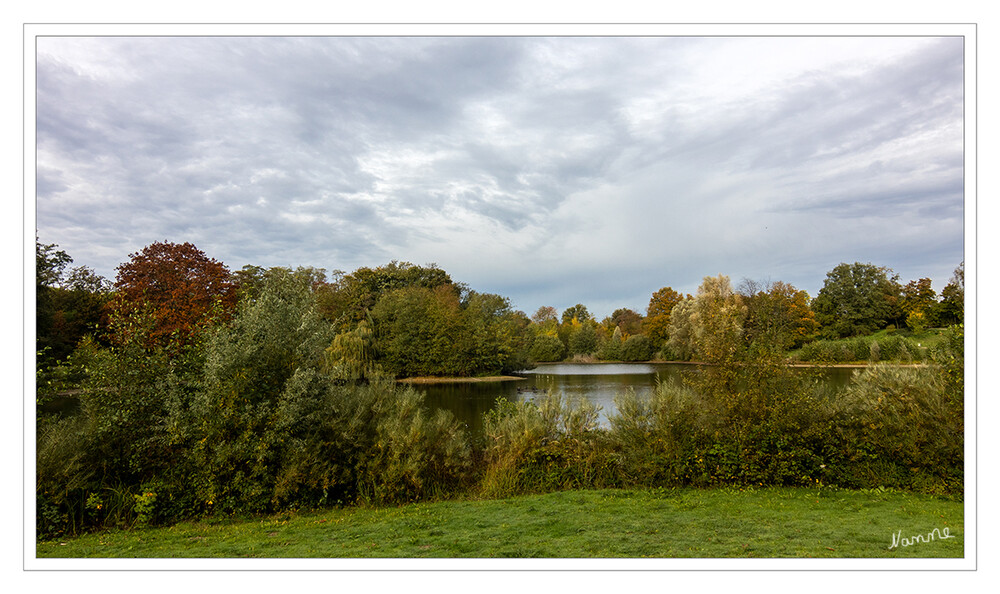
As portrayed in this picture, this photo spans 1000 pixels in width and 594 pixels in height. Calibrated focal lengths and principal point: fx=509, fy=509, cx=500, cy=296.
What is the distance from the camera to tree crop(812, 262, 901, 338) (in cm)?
2481

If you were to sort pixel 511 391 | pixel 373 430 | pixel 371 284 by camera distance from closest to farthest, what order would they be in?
pixel 373 430 → pixel 511 391 → pixel 371 284

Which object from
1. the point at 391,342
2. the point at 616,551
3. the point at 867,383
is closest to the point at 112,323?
the point at 616,551

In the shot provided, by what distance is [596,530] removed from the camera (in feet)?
19.0

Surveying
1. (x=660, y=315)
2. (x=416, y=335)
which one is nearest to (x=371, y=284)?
(x=416, y=335)

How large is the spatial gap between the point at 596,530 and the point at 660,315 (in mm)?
43099

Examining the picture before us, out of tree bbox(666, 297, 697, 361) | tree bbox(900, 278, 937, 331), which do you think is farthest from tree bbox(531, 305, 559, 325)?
tree bbox(900, 278, 937, 331)

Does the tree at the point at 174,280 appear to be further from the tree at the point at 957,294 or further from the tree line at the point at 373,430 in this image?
the tree at the point at 957,294

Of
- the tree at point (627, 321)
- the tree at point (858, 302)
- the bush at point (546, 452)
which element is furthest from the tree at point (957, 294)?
the tree at point (627, 321)

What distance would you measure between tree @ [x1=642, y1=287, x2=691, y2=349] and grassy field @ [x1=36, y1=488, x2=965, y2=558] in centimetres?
3981

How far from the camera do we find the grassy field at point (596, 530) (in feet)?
16.6

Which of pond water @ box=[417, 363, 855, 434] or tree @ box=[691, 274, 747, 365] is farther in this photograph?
pond water @ box=[417, 363, 855, 434]

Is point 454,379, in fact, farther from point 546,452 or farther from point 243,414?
point 243,414

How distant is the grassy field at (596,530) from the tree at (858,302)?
21.6 meters
